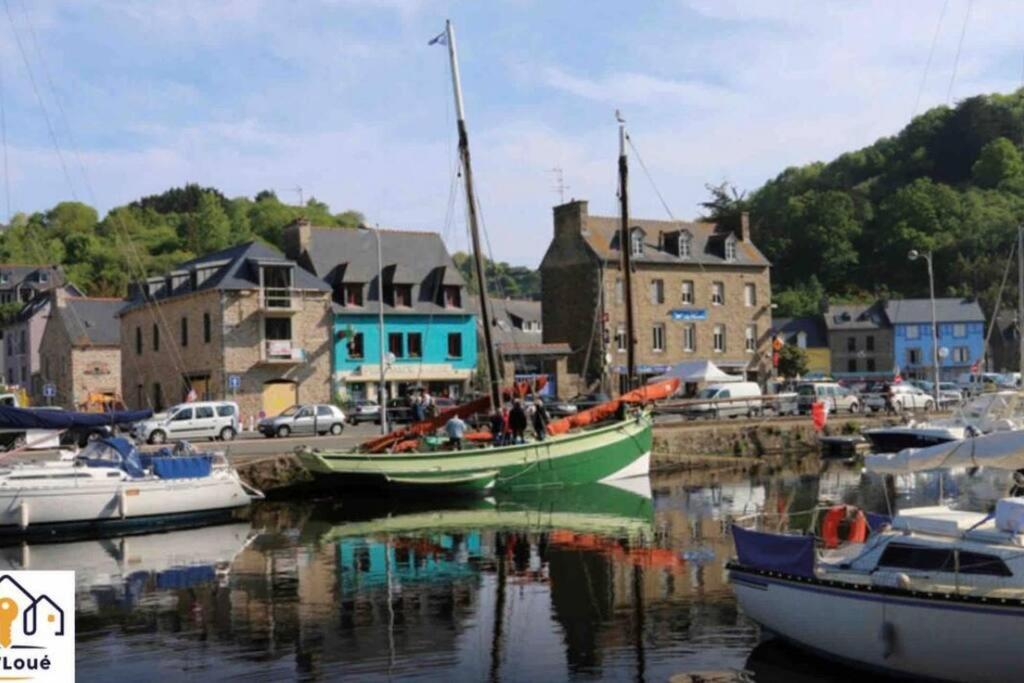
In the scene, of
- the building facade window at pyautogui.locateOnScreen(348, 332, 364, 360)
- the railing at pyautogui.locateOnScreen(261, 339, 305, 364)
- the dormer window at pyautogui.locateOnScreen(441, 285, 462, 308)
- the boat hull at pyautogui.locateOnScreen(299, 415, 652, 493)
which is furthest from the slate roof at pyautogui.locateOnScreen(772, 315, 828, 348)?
the boat hull at pyautogui.locateOnScreen(299, 415, 652, 493)

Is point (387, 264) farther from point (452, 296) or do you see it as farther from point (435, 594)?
point (435, 594)

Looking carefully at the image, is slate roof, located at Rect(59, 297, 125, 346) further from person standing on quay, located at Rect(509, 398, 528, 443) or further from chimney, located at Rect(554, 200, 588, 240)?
person standing on quay, located at Rect(509, 398, 528, 443)

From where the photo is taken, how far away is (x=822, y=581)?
14742 millimetres

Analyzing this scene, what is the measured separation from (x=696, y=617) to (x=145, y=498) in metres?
15.7

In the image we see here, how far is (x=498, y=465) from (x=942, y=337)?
71.9 meters

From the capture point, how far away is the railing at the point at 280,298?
188ft

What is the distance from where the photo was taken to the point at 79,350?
7188 centimetres

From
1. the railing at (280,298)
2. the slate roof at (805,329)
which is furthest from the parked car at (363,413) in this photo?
the slate roof at (805,329)

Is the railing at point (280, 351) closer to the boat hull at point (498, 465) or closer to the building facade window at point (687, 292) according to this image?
the boat hull at point (498, 465)

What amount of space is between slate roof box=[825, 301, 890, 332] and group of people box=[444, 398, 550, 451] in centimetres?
6858

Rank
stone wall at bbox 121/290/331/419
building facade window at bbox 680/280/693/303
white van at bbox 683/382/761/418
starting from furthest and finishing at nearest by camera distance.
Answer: building facade window at bbox 680/280/693/303, stone wall at bbox 121/290/331/419, white van at bbox 683/382/761/418

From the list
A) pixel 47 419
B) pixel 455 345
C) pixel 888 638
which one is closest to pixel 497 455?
pixel 47 419

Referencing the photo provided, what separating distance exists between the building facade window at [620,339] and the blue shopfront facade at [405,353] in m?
9.71

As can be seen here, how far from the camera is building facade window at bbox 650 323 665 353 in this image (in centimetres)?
7100
